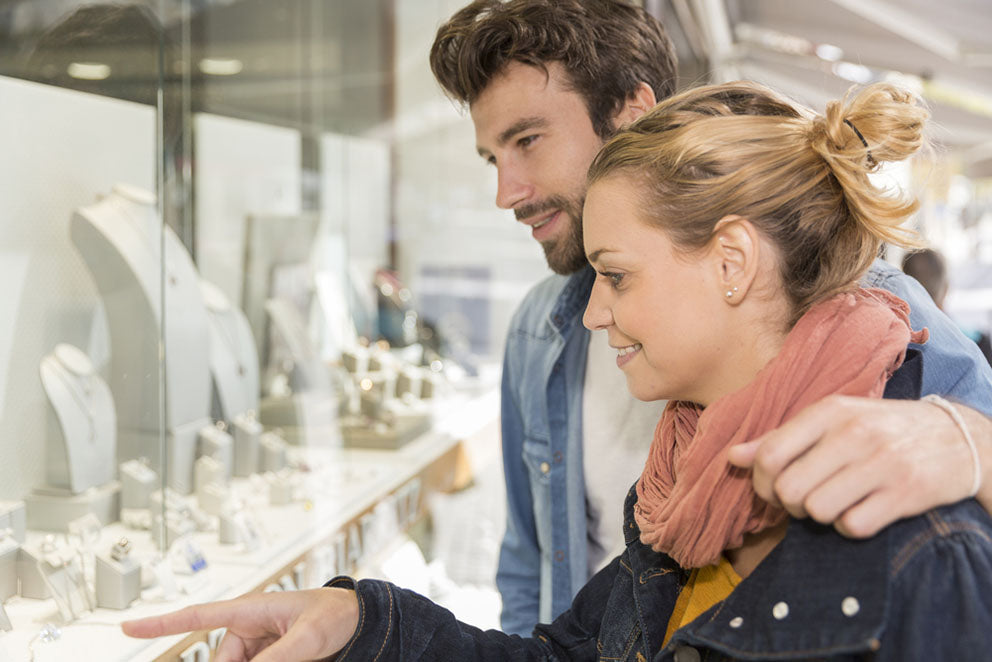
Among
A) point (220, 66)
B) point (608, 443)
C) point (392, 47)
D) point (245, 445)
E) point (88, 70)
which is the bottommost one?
point (245, 445)

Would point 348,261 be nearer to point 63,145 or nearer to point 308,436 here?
point 308,436

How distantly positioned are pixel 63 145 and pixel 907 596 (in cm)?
133

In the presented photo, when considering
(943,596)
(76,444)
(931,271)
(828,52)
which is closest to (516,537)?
(76,444)

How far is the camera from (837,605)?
729 mm

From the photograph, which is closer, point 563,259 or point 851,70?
point 563,259

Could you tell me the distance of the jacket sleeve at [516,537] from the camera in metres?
1.62

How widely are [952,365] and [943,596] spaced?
354 mm

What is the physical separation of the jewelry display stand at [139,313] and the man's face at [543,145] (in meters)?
0.62

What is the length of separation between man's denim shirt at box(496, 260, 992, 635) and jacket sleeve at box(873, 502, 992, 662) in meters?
0.79

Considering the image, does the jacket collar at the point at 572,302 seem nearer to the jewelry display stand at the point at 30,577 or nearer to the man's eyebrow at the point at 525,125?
the man's eyebrow at the point at 525,125

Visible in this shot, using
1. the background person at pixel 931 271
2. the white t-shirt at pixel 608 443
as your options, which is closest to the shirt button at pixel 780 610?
the white t-shirt at pixel 608 443

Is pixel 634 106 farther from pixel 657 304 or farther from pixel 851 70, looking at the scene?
pixel 851 70

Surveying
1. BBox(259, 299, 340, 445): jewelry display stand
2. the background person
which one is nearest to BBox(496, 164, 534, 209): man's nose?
BBox(259, 299, 340, 445): jewelry display stand

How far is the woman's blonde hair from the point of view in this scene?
853mm
